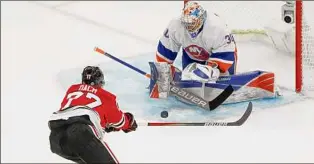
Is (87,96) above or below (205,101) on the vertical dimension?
above

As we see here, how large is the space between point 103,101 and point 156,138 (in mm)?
452

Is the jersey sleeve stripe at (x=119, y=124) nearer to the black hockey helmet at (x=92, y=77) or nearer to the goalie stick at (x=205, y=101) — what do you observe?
the black hockey helmet at (x=92, y=77)

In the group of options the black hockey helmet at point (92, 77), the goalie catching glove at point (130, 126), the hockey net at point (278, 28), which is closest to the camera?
the black hockey helmet at point (92, 77)

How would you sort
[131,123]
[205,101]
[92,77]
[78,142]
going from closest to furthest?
[78,142] < [92,77] < [131,123] < [205,101]

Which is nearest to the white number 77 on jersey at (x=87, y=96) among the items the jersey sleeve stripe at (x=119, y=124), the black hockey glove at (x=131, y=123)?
the jersey sleeve stripe at (x=119, y=124)

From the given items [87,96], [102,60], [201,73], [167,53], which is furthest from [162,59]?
[87,96]

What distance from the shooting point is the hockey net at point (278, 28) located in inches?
171

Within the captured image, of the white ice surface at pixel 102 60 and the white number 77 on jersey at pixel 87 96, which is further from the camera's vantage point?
the white ice surface at pixel 102 60

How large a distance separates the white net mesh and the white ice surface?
0.13 meters

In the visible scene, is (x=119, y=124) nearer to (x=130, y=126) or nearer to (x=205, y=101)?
(x=130, y=126)

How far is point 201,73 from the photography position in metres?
4.15

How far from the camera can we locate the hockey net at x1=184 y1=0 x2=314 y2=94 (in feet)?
14.2

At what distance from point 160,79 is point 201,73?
22 centimetres

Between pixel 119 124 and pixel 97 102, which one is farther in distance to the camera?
pixel 119 124
